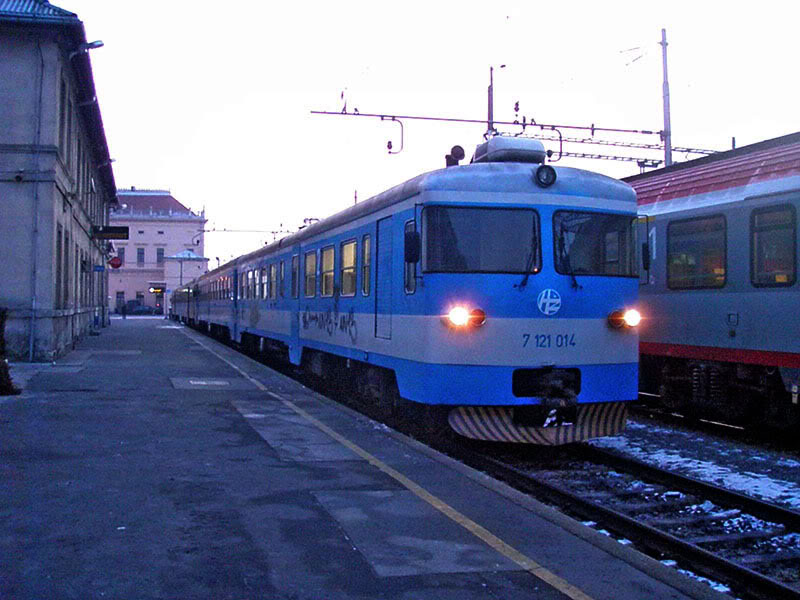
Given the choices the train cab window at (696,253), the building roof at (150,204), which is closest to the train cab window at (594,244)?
the train cab window at (696,253)

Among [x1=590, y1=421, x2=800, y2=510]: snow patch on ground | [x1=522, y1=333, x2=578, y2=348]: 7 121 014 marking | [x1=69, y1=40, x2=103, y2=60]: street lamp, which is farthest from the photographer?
[x1=69, y1=40, x2=103, y2=60]: street lamp

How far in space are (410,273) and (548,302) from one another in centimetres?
154

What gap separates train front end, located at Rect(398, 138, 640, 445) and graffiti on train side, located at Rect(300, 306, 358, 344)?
9.07 feet

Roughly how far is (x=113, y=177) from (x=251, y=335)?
21.4m

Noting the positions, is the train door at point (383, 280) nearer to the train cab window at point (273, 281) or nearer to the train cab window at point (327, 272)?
the train cab window at point (327, 272)

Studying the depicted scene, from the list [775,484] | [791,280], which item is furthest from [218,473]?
[791,280]

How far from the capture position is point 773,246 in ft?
34.7

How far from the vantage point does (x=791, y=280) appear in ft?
33.6

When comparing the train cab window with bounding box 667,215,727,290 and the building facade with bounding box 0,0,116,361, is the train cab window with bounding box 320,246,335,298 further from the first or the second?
the building facade with bounding box 0,0,116,361

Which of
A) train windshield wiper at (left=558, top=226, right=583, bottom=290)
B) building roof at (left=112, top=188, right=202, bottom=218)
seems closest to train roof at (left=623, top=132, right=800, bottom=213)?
train windshield wiper at (left=558, top=226, right=583, bottom=290)

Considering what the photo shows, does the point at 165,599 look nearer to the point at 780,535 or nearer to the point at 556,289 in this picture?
the point at 780,535

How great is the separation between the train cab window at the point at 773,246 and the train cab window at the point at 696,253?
1.91 ft

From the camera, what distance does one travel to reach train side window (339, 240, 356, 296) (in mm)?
12141

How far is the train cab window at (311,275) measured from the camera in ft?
48.7
